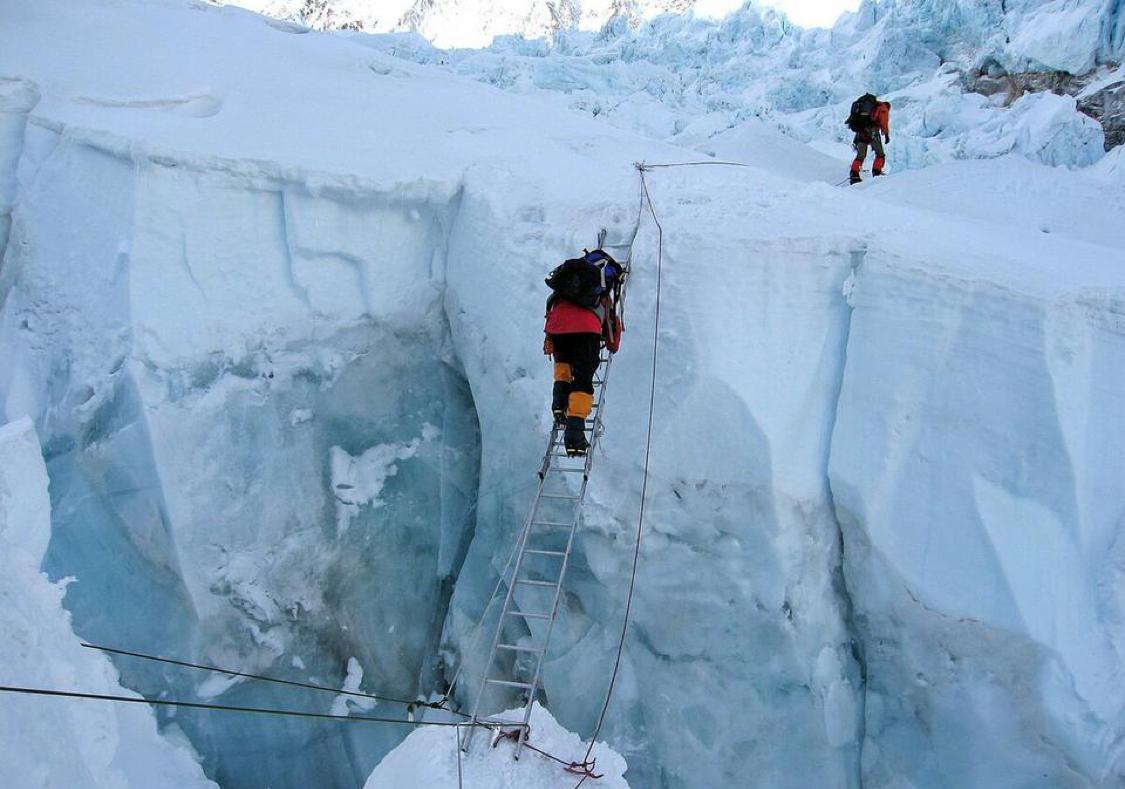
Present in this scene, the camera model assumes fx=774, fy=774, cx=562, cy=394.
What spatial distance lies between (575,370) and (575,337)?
0.14m

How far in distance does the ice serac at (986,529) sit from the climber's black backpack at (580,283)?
1316 millimetres

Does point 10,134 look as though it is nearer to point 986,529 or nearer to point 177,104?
point 177,104

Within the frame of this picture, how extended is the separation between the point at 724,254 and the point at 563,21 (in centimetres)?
2998

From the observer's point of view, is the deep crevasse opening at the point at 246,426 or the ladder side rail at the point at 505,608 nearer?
the ladder side rail at the point at 505,608

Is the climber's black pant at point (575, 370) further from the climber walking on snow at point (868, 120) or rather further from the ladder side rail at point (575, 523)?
the climber walking on snow at point (868, 120)

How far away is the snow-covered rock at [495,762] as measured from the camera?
2049mm

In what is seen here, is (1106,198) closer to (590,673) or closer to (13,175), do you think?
(590,673)

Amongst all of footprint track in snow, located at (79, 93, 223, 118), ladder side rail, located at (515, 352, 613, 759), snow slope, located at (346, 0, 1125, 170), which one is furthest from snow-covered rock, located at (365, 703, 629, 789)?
snow slope, located at (346, 0, 1125, 170)

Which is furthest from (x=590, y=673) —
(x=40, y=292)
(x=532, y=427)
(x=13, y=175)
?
(x=13, y=175)

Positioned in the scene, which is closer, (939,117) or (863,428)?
(863,428)

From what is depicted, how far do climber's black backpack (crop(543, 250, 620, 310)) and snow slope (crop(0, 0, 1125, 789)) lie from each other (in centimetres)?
60

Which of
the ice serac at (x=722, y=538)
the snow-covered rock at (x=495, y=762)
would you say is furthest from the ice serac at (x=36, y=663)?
the ice serac at (x=722, y=538)

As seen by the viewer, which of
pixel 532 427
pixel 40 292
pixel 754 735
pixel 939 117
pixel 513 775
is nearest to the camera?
pixel 513 775

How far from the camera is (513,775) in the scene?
2055 mm
